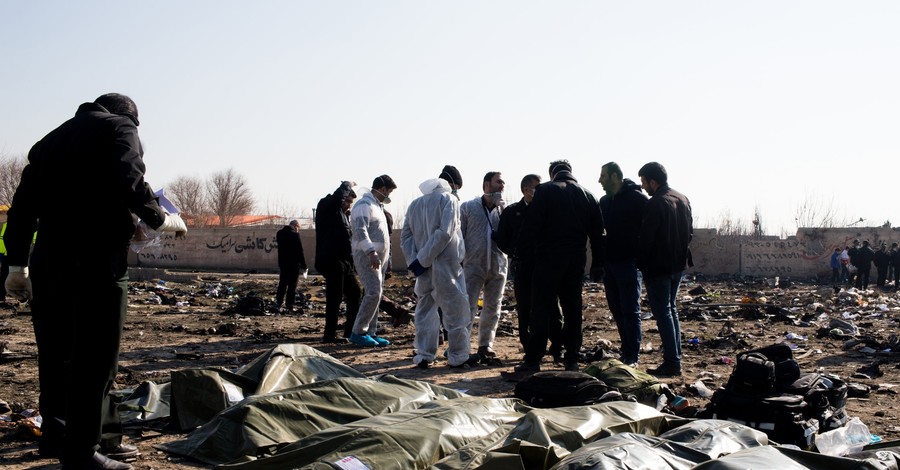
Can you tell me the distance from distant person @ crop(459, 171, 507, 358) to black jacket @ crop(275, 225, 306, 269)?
6.18 meters

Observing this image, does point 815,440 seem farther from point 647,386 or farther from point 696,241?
point 696,241

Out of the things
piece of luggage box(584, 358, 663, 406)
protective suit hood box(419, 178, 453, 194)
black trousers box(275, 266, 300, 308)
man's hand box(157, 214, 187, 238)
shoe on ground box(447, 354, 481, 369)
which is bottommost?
shoe on ground box(447, 354, 481, 369)

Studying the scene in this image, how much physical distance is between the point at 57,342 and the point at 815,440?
3880 millimetres

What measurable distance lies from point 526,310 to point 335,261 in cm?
228

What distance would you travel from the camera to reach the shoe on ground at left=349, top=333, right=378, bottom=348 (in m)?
8.91

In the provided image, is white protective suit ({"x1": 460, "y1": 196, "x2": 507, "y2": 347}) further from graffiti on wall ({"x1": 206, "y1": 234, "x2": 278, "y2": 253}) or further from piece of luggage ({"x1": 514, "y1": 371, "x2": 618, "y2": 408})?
graffiti on wall ({"x1": 206, "y1": 234, "x2": 278, "y2": 253})

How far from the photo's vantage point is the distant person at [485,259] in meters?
8.08

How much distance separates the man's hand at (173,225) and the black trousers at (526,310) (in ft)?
12.4

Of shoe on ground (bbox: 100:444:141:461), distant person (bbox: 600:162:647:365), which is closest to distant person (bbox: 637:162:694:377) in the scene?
distant person (bbox: 600:162:647:365)

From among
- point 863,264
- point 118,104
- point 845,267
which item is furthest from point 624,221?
point 845,267

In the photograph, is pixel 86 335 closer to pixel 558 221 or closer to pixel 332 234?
pixel 558 221

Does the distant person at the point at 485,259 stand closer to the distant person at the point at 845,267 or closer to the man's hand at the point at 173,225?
the man's hand at the point at 173,225

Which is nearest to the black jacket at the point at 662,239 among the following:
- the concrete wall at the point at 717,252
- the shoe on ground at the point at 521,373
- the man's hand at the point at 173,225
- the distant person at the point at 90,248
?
the shoe on ground at the point at 521,373

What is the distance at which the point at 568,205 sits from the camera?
7.07 metres
